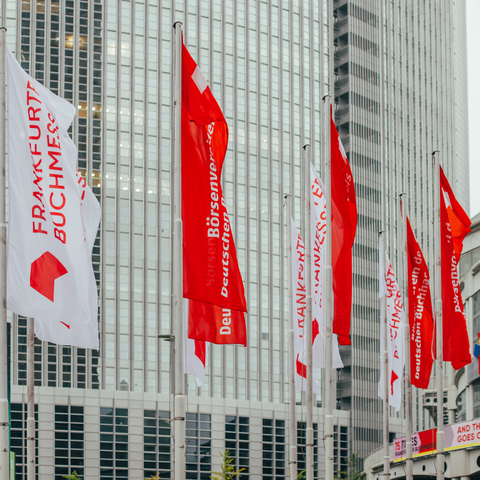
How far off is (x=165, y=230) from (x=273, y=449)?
2750 cm

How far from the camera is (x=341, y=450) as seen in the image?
360 feet

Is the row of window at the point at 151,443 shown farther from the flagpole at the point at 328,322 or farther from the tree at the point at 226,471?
the flagpole at the point at 328,322

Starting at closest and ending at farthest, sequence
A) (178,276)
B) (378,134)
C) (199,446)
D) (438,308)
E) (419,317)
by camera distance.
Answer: (178,276) < (438,308) < (419,317) < (199,446) < (378,134)

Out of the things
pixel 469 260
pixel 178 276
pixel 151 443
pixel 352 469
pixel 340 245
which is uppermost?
pixel 469 260

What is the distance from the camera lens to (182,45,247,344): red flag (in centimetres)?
2067

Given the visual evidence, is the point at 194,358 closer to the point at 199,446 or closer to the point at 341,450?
the point at 199,446

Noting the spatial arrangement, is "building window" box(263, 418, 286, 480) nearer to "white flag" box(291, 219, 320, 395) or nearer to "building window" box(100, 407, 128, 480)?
"building window" box(100, 407, 128, 480)

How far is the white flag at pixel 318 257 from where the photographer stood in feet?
97.9

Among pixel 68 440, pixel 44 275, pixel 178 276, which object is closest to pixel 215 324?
pixel 178 276

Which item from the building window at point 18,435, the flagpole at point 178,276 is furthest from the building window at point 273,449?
the flagpole at point 178,276

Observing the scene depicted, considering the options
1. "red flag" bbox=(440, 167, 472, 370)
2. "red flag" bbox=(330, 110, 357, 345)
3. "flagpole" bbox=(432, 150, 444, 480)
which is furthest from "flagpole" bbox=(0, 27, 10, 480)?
"flagpole" bbox=(432, 150, 444, 480)

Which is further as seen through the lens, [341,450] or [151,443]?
[341,450]

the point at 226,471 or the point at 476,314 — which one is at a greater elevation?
the point at 476,314

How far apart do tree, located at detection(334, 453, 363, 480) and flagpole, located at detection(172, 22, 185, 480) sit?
276 feet
